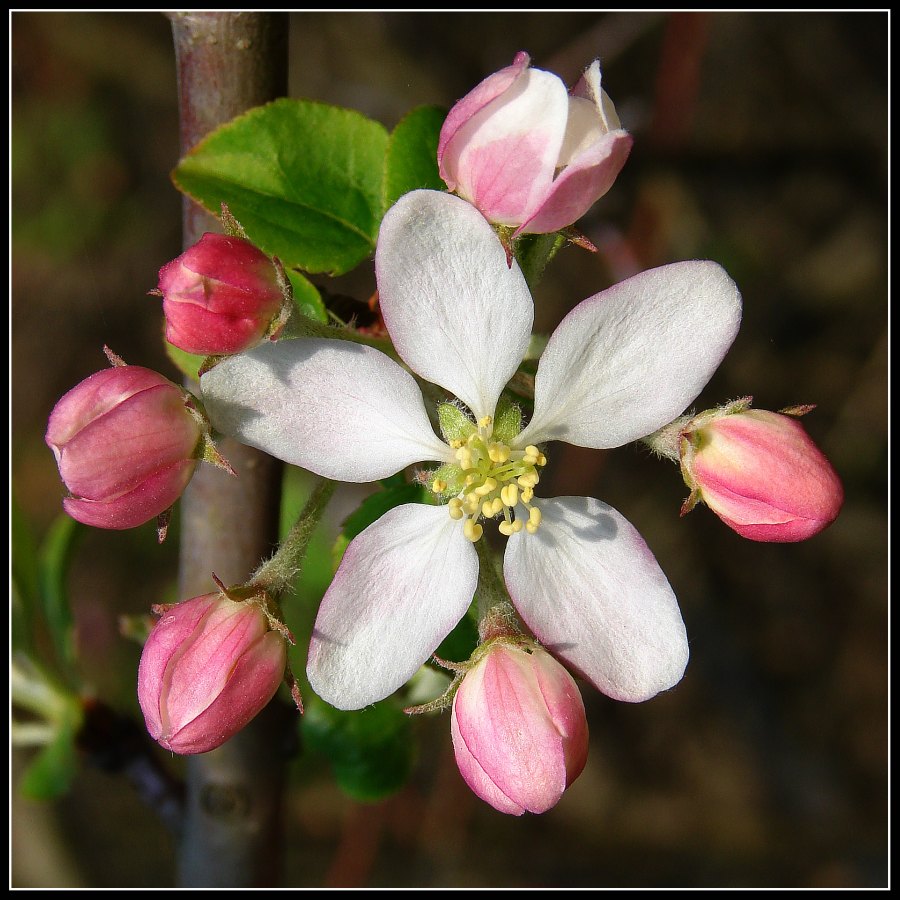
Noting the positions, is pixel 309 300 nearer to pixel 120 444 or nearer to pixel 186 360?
pixel 186 360

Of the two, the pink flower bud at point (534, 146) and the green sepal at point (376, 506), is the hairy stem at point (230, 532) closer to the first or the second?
the green sepal at point (376, 506)

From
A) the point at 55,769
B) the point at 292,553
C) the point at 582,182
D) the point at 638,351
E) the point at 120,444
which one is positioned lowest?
the point at 55,769

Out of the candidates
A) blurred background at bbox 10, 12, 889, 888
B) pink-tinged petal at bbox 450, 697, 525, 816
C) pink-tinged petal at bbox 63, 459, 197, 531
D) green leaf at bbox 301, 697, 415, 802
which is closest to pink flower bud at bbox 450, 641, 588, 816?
pink-tinged petal at bbox 450, 697, 525, 816

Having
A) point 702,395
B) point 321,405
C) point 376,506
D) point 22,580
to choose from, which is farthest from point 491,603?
point 702,395

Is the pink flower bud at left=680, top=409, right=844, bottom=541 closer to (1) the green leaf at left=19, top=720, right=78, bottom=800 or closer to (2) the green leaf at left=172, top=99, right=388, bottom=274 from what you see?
(2) the green leaf at left=172, top=99, right=388, bottom=274

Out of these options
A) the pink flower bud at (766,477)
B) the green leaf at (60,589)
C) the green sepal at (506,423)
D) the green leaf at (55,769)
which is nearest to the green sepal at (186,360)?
the green sepal at (506,423)

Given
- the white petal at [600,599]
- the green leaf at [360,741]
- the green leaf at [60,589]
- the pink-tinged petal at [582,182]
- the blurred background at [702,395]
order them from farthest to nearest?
the blurred background at [702,395] < the green leaf at [60,589] < the green leaf at [360,741] < the white petal at [600,599] < the pink-tinged petal at [582,182]

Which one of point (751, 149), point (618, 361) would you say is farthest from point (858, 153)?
point (618, 361)
